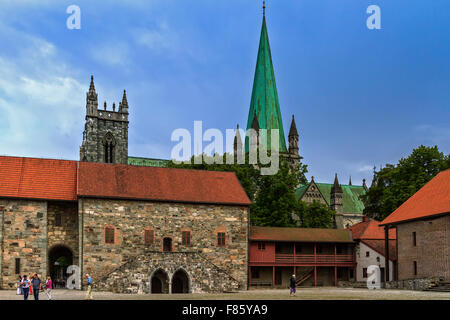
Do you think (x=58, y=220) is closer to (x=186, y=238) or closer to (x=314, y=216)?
(x=186, y=238)

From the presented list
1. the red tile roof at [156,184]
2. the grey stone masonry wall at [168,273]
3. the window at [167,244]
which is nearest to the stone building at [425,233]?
the red tile roof at [156,184]

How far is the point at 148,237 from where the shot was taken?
40188 millimetres

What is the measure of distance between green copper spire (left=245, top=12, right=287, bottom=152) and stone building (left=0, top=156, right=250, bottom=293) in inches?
1898

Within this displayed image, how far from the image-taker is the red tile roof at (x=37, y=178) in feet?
128

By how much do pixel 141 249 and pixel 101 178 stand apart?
20.2 ft

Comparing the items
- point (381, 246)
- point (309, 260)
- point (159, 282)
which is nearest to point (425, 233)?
point (381, 246)

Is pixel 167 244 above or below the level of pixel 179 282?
above

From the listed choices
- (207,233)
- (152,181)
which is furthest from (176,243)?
(152,181)

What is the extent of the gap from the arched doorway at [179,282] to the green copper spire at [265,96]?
5337 cm

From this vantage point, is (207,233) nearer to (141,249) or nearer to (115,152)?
(141,249)

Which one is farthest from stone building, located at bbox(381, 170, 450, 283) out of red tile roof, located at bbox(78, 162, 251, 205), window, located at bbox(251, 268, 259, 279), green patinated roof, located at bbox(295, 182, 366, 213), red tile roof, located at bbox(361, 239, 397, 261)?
green patinated roof, located at bbox(295, 182, 366, 213)

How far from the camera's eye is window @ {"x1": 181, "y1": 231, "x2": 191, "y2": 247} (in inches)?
1624

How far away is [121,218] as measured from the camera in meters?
39.7

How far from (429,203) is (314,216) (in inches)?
715
